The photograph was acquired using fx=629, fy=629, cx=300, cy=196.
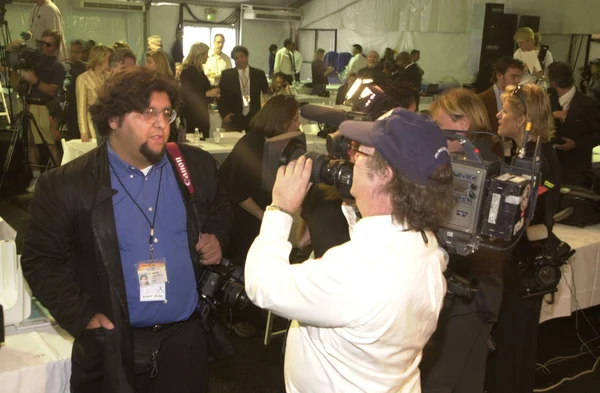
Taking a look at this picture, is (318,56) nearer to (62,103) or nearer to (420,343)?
(62,103)

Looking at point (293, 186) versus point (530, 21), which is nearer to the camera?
point (293, 186)

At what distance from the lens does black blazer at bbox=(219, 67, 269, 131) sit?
6.91 metres

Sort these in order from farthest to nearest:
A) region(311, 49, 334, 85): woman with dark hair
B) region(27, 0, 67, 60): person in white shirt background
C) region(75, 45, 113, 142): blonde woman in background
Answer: region(311, 49, 334, 85): woman with dark hair → region(27, 0, 67, 60): person in white shirt background → region(75, 45, 113, 142): blonde woman in background

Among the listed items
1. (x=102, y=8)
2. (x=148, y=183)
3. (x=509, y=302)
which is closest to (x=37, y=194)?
(x=148, y=183)

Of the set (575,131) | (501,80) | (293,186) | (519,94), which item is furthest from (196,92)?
(293,186)

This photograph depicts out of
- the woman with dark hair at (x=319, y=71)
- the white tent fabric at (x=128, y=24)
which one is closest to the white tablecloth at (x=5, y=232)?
the woman with dark hair at (x=319, y=71)

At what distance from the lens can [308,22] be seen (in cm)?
1577

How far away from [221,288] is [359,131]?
89 cm

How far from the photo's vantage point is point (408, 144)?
51.1 inches

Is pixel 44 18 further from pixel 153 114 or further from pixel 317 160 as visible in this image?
pixel 317 160

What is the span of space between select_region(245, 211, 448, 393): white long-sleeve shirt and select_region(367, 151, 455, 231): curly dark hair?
3 centimetres

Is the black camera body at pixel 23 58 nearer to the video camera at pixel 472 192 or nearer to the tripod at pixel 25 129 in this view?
the tripod at pixel 25 129

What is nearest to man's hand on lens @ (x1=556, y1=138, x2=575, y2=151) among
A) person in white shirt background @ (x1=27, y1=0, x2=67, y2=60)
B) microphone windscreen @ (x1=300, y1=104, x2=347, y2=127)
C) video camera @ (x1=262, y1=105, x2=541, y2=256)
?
video camera @ (x1=262, y1=105, x2=541, y2=256)

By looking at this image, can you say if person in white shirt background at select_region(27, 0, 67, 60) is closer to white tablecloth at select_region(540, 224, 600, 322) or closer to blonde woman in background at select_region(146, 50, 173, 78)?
blonde woman in background at select_region(146, 50, 173, 78)
